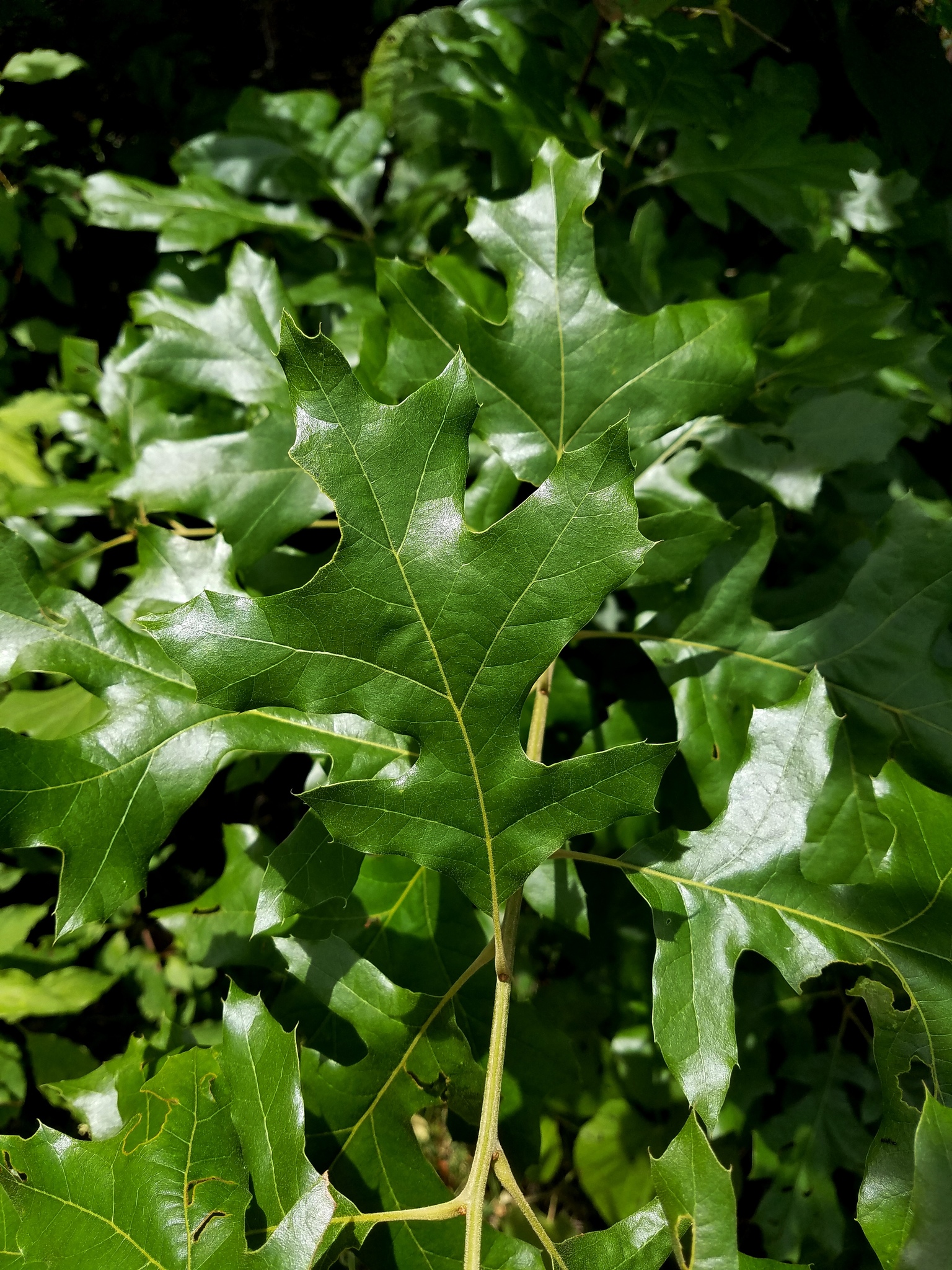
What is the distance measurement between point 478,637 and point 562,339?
21.6 inches

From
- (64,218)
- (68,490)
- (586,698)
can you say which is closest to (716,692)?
(586,698)

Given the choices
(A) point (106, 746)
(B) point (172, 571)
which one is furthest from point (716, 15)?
(A) point (106, 746)

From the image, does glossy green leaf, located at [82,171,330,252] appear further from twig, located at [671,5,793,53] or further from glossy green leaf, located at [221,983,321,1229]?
glossy green leaf, located at [221,983,321,1229]

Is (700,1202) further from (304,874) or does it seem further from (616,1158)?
(616,1158)

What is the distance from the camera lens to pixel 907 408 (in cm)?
161

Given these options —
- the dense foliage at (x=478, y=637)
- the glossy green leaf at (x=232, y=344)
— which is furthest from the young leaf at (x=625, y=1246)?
the glossy green leaf at (x=232, y=344)

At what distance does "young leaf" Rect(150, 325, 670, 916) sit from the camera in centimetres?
92

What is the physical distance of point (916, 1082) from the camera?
1.21 meters

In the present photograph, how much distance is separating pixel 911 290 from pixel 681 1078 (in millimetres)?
1738

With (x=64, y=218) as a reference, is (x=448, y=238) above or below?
below

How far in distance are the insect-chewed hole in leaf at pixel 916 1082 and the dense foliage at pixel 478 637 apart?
0.02 m

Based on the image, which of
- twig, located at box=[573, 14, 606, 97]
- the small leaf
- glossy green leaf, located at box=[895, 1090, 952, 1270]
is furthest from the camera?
the small leaf

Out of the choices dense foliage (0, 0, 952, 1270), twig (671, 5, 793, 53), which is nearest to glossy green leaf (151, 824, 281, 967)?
dense foliage (0, 0, 952, 1270)

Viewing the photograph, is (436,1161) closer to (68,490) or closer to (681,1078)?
Answer: (681,1078)
